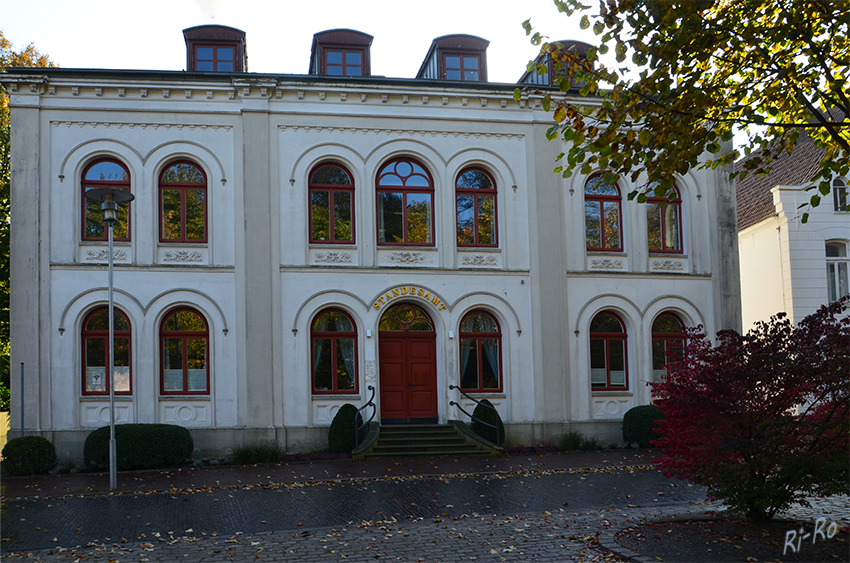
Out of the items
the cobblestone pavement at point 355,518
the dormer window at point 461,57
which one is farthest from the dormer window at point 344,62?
the cobblestone pavement at point 355,518

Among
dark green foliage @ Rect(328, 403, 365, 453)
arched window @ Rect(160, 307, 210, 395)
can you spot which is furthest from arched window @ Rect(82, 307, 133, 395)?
dark green foliage @ Rect(328, 403, 365, 453)

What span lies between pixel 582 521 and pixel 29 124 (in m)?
15.6

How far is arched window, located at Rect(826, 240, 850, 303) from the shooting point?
2348 cm

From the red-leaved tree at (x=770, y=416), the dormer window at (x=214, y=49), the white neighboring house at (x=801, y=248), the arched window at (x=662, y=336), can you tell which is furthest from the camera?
the white neighboring house at (x=801, y=248)

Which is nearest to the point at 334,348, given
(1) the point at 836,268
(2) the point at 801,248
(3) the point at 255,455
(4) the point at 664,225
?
(3) the point at 255,455

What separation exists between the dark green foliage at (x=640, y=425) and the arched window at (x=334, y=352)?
6.89 meters

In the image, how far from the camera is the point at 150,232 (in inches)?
754

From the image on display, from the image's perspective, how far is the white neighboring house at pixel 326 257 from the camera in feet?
61.8

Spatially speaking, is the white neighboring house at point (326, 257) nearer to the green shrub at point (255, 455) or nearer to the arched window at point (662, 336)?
the arched window at point (662, 336)

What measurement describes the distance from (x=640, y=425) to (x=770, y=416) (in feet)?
34.4

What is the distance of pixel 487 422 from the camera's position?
19.2 metres

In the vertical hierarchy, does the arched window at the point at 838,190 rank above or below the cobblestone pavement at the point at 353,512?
above

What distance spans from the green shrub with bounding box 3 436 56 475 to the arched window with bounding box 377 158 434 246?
356 inches

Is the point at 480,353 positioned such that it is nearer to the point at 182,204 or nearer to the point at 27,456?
the point at 182,204
